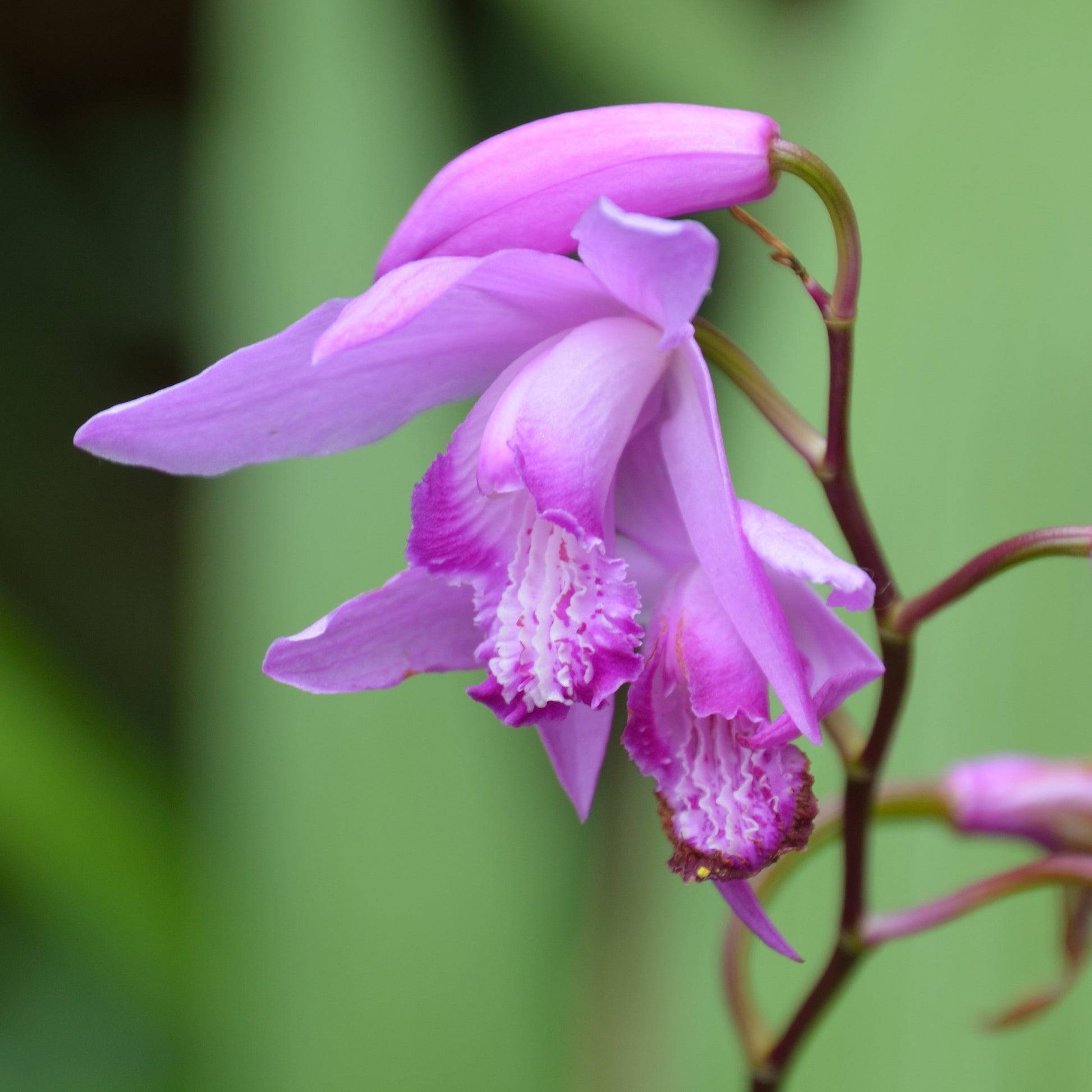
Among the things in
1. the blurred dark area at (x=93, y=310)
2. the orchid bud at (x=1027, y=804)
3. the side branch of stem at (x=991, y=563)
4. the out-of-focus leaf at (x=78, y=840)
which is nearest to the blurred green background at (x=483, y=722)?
the out-of-focus leaf at (x=78, y=840)

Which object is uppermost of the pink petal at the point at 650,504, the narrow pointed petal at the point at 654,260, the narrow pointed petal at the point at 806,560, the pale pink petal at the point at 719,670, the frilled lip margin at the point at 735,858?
the narrow pointed petal at the point at 654,260

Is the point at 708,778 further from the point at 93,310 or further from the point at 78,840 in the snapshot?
the point at 93,310

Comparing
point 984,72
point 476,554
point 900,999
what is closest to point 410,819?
point 900,999

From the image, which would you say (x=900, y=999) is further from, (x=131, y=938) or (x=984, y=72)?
(x=984, y=72)

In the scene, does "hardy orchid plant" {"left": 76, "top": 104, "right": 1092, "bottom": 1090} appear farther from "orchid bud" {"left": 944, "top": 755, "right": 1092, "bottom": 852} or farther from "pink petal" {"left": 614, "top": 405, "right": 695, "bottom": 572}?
"orchid bud" {"left": 944, "top": 755, "right": 1092, "bottom": 852}

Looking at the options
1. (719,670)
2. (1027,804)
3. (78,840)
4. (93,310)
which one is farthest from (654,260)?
(93,310)

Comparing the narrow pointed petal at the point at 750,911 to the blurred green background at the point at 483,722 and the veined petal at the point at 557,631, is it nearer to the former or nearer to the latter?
the veined petal at the point at 557,631

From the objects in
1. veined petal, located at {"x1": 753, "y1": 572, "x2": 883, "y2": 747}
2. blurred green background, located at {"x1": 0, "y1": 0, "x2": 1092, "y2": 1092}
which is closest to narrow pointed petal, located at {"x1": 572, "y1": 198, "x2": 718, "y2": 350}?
veined petal, located at {"x1": 753, "y1": 572, "x2": 883, "y2": 747}

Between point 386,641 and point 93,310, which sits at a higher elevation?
point 386,641
